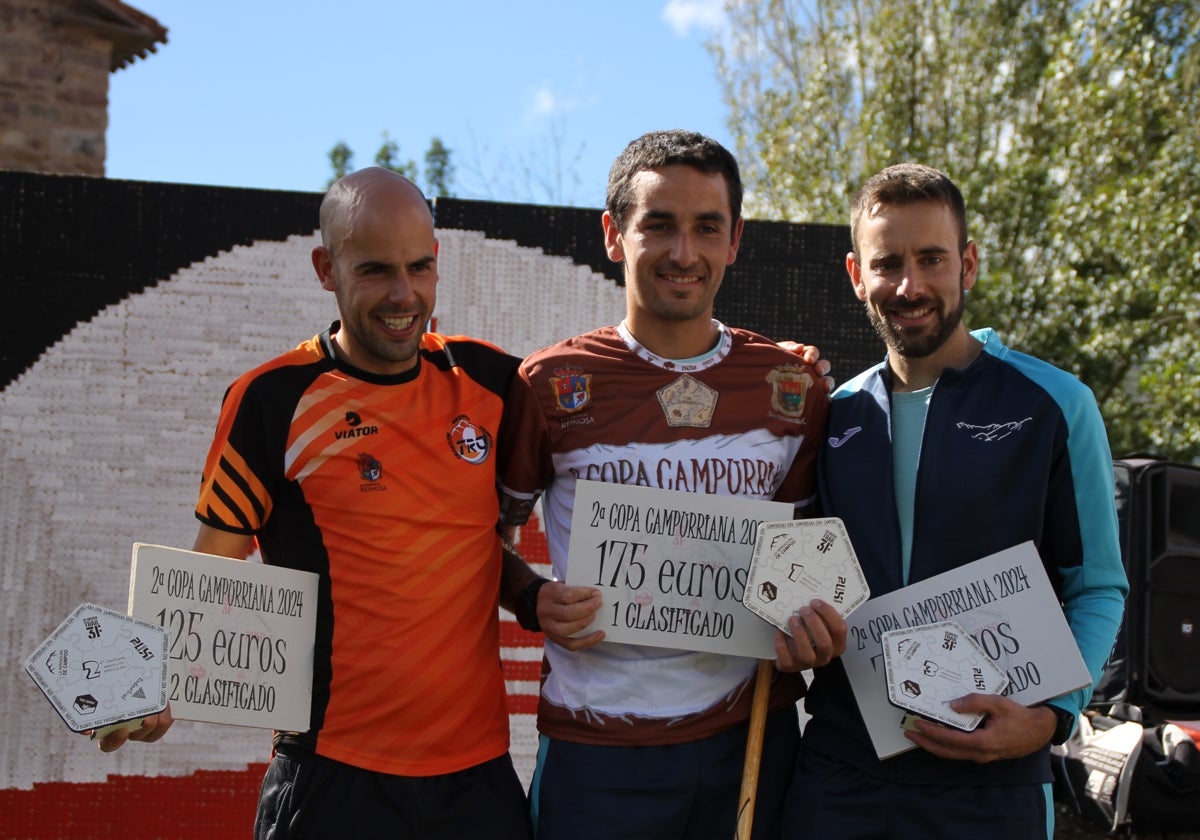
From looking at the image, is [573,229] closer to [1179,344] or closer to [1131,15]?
[1179,344]

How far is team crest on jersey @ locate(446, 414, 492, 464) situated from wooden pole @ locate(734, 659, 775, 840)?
748mm

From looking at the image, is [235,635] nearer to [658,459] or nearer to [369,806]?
[369,806]

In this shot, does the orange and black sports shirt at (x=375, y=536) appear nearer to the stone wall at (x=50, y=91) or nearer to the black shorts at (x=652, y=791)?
the black shorts at (x=652, y=791)

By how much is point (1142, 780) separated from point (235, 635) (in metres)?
4.07

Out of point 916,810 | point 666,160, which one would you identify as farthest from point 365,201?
point 916,810

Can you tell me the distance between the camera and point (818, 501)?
105 inches

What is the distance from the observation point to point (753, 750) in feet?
7.83

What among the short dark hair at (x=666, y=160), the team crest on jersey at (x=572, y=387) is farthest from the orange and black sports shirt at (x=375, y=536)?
the short dark hair at (x=666, y=160)

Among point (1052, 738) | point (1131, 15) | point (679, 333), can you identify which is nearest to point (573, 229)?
point (679, 333)

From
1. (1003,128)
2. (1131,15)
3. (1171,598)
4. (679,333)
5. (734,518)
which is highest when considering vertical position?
(1131,15)

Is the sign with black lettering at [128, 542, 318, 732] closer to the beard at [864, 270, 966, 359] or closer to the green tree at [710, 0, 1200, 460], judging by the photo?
the beard at [864, 270, 966, 359]

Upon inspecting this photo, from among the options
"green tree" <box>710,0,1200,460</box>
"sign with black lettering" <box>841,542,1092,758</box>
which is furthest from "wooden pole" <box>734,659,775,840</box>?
"green tree" <box>710,0,1200,460</box>

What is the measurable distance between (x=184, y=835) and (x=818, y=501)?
2.98 metres

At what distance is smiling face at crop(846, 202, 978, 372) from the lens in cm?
251
